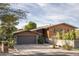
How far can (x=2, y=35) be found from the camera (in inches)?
746

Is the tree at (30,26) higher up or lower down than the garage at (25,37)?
higher up

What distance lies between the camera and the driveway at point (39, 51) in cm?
1894

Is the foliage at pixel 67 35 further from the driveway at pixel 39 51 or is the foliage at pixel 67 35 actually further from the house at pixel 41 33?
the driveway at pixel 39 51

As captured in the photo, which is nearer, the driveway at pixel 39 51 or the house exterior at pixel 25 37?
the driveway at pixel 39 51

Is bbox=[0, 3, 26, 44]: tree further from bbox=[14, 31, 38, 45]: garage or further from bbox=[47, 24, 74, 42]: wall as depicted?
bbox=[47, 24, 74, 42]: wall

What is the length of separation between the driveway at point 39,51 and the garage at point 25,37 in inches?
4.5

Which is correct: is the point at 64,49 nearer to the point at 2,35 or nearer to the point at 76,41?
the point at 76,41

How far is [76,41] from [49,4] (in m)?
1.18

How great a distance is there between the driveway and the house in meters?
0.14

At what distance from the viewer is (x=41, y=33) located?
19.0 metres

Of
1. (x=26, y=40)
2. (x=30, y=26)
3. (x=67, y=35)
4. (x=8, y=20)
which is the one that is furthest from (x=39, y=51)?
(x=8, y=20)

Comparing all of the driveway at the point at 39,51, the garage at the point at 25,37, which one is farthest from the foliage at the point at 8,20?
the driveway at the point at 39,51

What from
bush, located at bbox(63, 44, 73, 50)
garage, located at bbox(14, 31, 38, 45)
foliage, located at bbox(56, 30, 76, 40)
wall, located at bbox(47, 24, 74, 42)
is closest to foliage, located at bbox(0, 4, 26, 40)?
garage, located at bbox(14, 31, 38, 45)

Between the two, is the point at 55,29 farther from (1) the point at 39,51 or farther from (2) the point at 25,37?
(2) the point at 25,37
